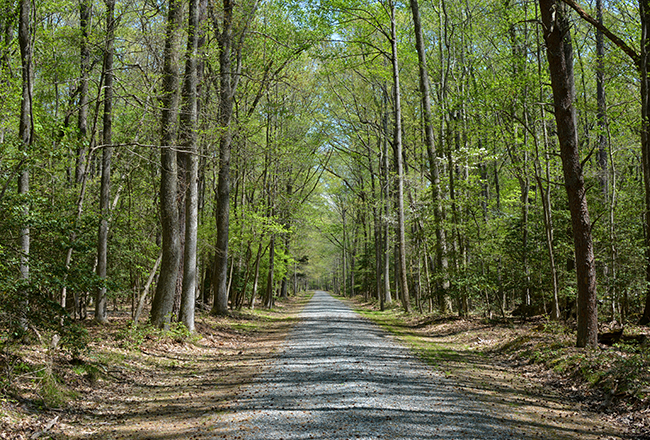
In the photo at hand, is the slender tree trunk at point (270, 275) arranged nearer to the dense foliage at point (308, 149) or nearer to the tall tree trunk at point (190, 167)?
the dense foliage at point (308, 149)

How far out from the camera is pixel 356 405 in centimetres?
571

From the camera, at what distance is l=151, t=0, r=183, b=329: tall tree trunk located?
10.7 m

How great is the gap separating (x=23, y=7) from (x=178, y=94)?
11.1 feet

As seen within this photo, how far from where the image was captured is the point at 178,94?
10922 mm

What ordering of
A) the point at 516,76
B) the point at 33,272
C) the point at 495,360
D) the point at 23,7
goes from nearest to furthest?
the point at 33,272 → the point at 23,7 → the point at 495,360 → the point at 516,76

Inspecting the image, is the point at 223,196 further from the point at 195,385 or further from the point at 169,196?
the point at 195,385

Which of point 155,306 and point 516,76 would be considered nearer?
point 155,306

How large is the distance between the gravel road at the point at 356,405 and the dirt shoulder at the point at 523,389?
1.29 feet

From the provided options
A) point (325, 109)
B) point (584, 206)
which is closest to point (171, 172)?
point (584, 206)

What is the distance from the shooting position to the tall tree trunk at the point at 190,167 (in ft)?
37.5

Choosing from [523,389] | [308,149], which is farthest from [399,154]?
[523,389]

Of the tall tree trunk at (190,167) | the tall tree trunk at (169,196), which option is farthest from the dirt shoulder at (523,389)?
the tall tree trunk at (169,196)

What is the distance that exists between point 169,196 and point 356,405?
733 cm

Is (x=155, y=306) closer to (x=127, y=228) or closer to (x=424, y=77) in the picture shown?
(x=127, y=228)
